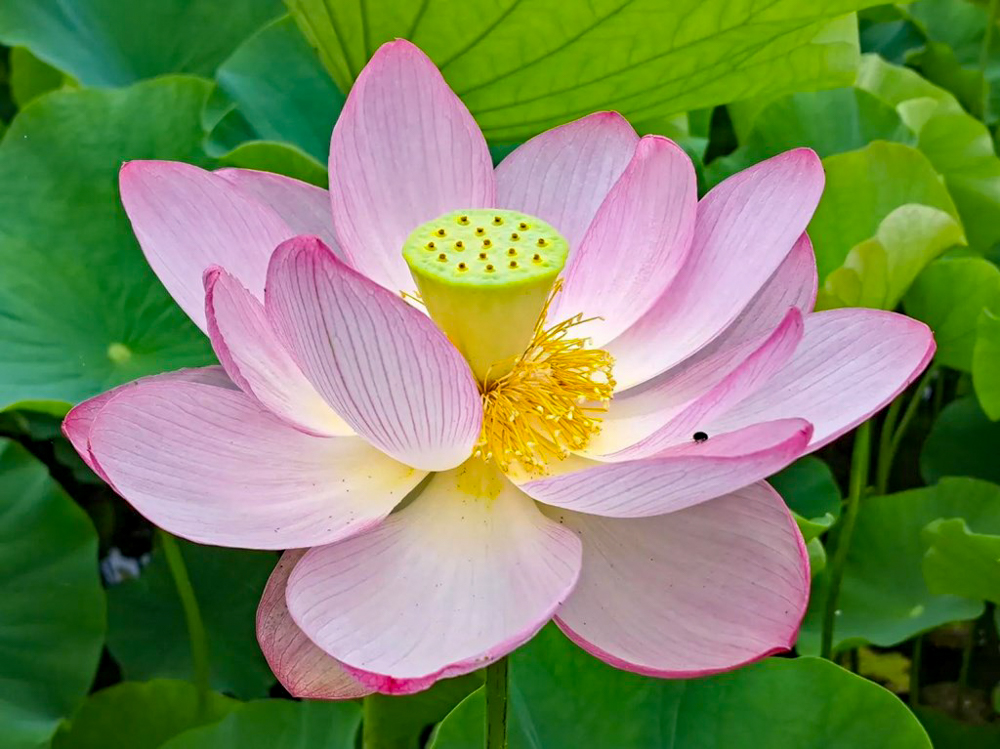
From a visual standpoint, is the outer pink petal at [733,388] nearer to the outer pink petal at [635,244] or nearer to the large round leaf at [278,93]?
the outer pink petal at [635,244]

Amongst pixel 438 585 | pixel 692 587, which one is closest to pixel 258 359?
pixel 438 585

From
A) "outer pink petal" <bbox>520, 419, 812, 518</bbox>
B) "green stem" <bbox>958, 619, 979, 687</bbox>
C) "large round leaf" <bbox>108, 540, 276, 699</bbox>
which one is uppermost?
"outer pink petal" <bbox>520, 419, 812, 518</bbox>

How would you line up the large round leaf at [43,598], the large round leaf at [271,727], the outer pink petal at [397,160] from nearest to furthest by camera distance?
the outer pink petal at [397,160], the large round leaf at [271,727], the large round leaf at [43,598]

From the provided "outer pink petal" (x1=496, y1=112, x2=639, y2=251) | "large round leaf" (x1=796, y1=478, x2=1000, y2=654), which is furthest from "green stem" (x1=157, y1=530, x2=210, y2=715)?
"large round leaf" (x1=796, y1=478, x2=1000, y2=654)

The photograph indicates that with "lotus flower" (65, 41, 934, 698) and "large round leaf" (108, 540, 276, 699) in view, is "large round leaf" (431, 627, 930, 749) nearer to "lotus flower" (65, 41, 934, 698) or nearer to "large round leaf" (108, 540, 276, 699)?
"lotus flower" (65, 41, 934, 698)

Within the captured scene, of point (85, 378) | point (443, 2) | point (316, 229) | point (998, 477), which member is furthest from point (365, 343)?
point (998, 477)

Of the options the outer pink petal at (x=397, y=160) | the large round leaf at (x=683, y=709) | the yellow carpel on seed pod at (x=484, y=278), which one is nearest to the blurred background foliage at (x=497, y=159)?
the large round leaf at (x=683, y=709)
